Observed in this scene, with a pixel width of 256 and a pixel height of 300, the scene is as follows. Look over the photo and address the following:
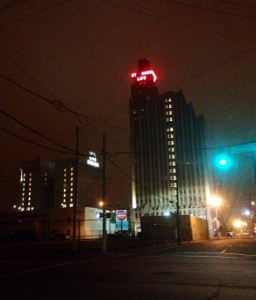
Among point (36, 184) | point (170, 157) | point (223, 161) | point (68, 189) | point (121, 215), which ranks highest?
point (170, 157)

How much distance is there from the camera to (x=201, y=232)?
92.6 m

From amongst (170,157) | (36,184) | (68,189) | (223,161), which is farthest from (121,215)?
(36,184)

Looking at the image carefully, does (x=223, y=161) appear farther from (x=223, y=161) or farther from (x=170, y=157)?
(x=170, y=157)

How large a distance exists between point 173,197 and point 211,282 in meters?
162

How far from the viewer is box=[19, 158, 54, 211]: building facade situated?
188 meters

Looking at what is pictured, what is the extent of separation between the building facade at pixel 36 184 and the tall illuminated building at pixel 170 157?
4549 centimetres

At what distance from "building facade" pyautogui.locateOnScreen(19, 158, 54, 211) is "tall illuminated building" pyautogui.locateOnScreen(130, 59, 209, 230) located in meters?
45.5

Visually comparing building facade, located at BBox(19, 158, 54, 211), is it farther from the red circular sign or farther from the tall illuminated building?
the red circular sign

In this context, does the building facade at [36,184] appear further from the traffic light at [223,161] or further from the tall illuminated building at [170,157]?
the traffic light at [223,161]

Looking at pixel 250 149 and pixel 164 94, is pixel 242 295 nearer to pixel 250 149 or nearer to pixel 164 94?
pixel 250 149

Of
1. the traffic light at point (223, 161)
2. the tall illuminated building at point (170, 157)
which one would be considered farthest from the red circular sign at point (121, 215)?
the tall illuminated building at point (170, 157)

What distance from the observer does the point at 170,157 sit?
168 metres

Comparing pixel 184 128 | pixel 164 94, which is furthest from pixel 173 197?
pixel 164 94

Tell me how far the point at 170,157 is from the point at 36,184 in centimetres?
6683
